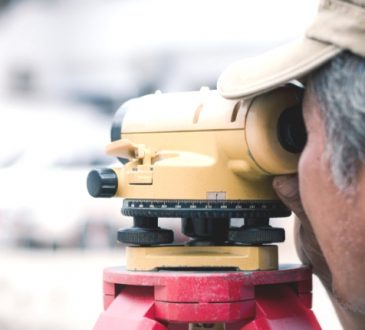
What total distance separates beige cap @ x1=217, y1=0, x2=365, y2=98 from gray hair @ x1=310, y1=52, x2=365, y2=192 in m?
0.01

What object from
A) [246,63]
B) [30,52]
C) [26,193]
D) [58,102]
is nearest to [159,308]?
[246,63]

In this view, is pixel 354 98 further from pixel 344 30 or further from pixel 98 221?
pixel 98 221

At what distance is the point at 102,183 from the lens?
100cm

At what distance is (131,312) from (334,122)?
11.4 inches

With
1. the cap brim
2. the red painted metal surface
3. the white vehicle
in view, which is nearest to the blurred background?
the white vehicle

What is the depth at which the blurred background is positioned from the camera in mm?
5098

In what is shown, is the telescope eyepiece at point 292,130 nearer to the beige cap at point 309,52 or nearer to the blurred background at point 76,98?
the beige cap at point 309,52

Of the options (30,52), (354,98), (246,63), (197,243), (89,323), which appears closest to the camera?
(354,98)

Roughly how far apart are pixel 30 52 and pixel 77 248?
1.81 meters

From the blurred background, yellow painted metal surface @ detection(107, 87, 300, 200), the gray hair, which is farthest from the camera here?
the blurred background

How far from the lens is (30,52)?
6824mm

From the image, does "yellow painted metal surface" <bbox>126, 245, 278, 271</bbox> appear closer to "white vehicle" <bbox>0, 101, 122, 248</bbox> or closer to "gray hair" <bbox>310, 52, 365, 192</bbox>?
"gray hair" <bbox>310, 52, 365, 192</bbox>

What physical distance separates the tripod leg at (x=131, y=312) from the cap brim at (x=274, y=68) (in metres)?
0.23

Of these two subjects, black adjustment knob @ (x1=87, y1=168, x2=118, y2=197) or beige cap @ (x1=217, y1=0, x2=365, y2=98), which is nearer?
beige cap @ (x1=217, y1=0, x2=365, y2=98)
